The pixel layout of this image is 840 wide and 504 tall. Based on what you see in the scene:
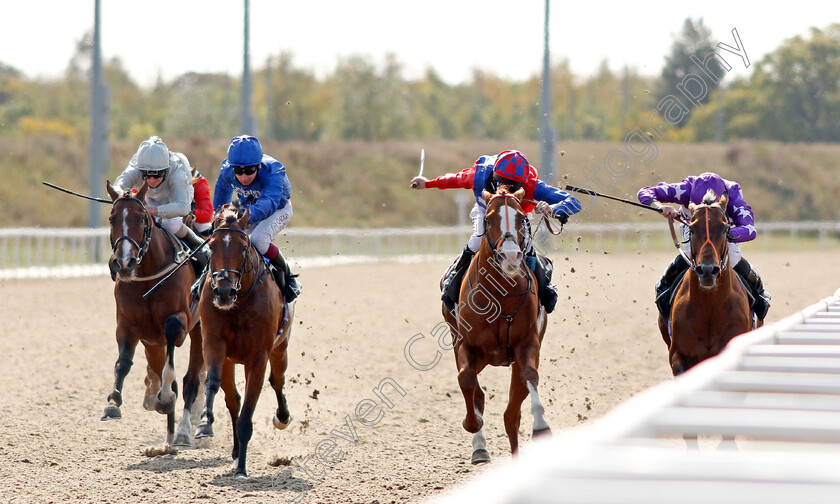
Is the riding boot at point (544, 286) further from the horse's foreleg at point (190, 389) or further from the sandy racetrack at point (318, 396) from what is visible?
the horse's foreleg at point (190, 389)

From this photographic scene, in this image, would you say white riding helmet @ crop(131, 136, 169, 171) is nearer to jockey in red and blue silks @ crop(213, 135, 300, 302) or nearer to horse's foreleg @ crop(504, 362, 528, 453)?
jockey in red and blue silks @ crop(213, 135, 300, 302)

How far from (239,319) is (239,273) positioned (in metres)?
0.38

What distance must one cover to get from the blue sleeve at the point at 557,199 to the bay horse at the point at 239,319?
171 centimetres

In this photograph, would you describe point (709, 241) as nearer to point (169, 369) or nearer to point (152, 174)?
point (169, 369)

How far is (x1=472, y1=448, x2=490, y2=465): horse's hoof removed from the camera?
6168 mm

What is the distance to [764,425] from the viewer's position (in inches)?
80.0

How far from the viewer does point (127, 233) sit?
22.1ft

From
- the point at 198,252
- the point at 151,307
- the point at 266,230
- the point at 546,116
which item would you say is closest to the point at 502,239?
the point at 266,230

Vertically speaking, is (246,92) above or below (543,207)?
above

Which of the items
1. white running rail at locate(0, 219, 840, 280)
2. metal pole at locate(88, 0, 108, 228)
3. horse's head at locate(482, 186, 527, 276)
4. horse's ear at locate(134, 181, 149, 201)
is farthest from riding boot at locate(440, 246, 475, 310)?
metal pole at locate(88, 0, 108, 228)

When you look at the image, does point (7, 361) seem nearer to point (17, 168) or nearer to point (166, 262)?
point (166, 262)

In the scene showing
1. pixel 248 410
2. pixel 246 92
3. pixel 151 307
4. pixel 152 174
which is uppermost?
pixel 246 92

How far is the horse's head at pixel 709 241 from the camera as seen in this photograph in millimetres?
5859

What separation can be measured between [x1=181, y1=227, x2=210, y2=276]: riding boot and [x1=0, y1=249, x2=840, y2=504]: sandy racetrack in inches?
46.8
